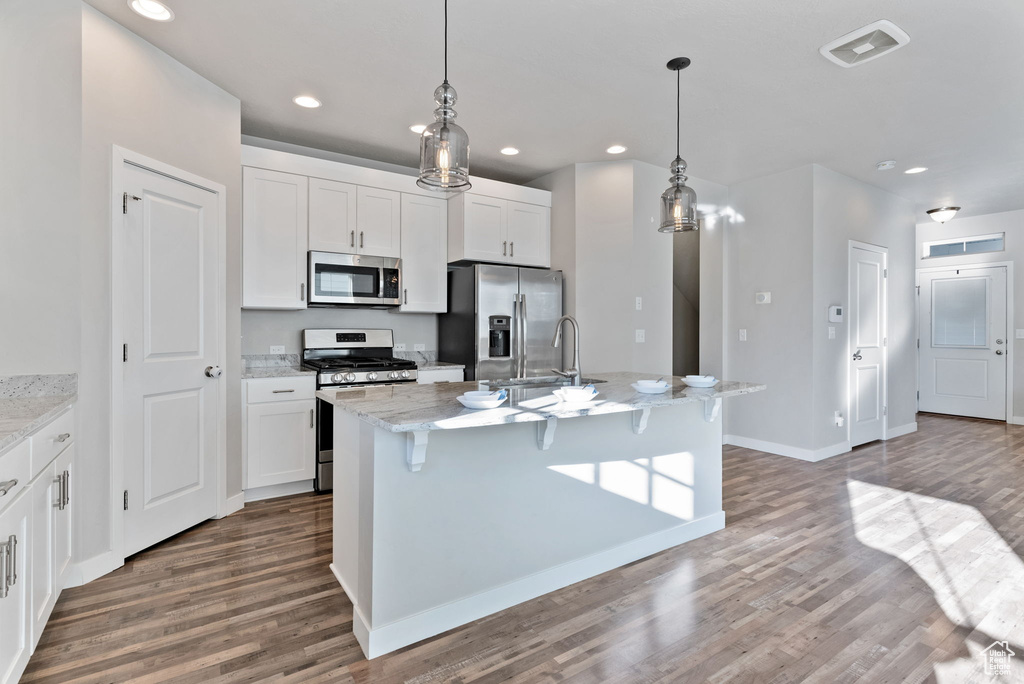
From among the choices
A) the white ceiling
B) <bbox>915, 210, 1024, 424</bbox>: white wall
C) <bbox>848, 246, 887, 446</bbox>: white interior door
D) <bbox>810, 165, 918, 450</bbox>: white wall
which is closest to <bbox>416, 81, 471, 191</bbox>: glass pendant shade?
the white ceiling

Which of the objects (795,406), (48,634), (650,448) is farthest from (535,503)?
(795,406)

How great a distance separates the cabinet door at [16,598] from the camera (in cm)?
141

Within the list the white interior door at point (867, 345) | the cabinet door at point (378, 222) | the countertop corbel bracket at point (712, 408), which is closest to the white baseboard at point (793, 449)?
the white interior door at point (867, 345)

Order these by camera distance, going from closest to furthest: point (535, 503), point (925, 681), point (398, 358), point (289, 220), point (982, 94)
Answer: point (925, 681) → point (535, 503) → point (982, 94) → point (289, 220) → point (398, 358)

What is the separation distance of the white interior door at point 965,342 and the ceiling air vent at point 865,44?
18.9 feet

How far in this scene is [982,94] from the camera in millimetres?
3201

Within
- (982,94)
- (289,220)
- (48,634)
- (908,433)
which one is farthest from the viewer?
(908,433)

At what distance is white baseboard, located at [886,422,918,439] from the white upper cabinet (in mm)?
4181

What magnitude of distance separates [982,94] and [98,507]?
543cm

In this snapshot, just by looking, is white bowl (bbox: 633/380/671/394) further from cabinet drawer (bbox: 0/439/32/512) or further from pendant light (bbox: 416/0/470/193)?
cabinet drawer (bbox: 0/439/32/512)

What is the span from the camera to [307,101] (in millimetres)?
3322

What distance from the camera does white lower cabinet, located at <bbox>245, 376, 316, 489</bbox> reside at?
3.39 metres

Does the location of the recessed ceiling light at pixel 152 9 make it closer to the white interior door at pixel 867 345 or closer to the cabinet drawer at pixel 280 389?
the cabinet drawer at pixel 280 389

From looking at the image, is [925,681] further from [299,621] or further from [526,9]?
[526,9]
